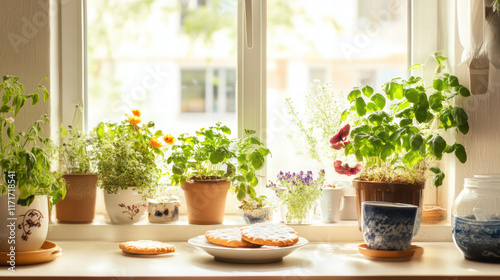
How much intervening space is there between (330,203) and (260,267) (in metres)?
0.54

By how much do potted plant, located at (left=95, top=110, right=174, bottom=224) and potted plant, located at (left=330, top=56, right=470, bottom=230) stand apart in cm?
65

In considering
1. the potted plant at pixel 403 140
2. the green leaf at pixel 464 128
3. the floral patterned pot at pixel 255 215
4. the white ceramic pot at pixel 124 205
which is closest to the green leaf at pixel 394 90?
the potted plant at pixel 403 140

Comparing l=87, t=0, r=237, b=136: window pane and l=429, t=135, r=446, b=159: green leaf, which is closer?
l=429, t=135, r=446, b=159: green leaf

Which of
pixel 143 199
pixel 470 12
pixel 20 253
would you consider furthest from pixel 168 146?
pixel 470 12

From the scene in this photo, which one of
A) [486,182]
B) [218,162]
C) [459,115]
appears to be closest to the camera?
[486,182]

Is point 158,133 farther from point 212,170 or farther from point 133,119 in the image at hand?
point 212,170

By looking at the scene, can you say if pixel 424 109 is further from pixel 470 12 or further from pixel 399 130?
pixel 470 12

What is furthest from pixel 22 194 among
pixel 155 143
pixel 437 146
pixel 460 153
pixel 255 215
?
pixel 460 153

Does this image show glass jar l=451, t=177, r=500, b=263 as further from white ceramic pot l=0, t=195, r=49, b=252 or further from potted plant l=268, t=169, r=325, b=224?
white ceramic pot l=0, t=195, r=49, b=252

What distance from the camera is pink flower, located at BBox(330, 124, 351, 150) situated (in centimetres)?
188

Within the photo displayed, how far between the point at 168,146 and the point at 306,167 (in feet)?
1.78

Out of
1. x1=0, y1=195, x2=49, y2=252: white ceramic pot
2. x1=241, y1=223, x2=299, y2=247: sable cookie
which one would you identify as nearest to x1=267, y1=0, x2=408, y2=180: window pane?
x1=241, y1=223, x2=299, y2=247: sable cookie

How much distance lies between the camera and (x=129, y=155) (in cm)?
191

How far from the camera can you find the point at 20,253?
1.53 meters
